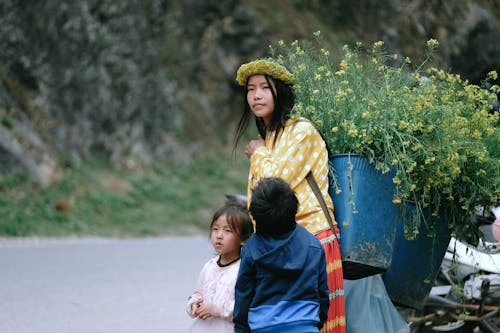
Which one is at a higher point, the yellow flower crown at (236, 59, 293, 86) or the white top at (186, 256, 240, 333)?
the yellow flower crown at (236, 59, 293, 86)

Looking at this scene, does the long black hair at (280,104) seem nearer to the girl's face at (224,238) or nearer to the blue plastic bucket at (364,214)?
the blue plastic bucket at (364,214)

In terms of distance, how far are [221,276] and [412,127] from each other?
1237 mm

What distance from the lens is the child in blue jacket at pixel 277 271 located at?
3.14 m

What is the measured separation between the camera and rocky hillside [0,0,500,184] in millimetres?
14938

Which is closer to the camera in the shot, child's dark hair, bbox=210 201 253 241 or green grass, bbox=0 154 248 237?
child's dark hair, bbox=210 201 253 241

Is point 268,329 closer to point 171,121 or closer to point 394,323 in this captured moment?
point 394,323

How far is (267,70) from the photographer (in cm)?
372

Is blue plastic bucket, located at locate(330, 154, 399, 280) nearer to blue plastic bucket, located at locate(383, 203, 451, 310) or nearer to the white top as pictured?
blue plastic bucket, located at locate(383, 203, 451, 310)

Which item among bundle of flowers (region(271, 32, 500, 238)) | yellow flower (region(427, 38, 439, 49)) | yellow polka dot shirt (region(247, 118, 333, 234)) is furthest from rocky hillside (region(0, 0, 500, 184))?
yellow polka dot shirt (region(247, 118, 333, 234))

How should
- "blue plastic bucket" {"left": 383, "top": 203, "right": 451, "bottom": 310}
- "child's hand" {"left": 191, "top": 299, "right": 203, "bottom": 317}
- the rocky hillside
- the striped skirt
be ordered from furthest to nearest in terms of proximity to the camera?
the rocky hillside → "blue plastic bucket" {"left": 383, "top": 203, "right": 451, "bottom": 310} → "child's hand" {"left": 191, "top": 299, "right": 203, "bottom": 317} → the striped skirt

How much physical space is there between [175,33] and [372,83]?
17.2 metres

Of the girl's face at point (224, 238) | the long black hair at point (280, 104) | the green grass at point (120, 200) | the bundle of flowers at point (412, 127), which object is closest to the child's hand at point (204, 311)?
the girl's face at point (224, 238)

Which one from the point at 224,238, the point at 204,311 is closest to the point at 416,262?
the point at 224,238

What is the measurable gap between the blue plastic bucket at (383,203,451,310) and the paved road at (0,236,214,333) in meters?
2.26
